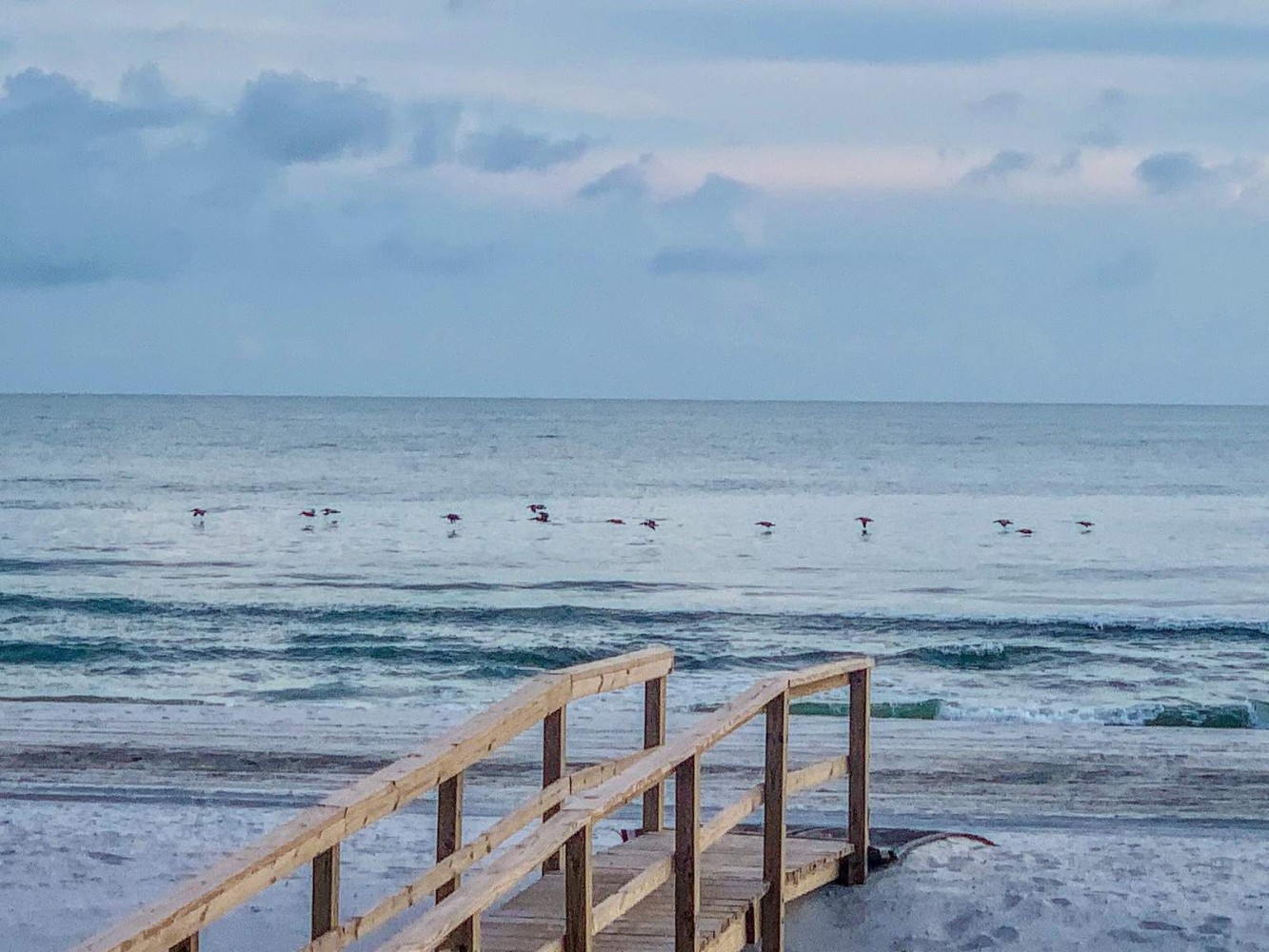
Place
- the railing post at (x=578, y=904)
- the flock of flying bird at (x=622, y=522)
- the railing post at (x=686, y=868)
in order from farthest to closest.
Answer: the flock of flying bird at (x=622, y=522) → the railing post at (x=686, y=868) → the railing post at (x=578, y=904)

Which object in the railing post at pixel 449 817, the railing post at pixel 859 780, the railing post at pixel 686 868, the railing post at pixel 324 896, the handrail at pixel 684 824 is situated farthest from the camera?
the railing post at pixel 859 780

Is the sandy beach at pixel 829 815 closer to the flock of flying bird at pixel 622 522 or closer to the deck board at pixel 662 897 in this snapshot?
the deck board at pixel 662 897

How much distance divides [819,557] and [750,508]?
50.7 feet

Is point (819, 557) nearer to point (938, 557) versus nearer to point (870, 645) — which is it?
point (938, 557)

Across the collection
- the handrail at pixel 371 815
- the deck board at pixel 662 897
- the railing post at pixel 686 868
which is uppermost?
the handrail at pixel 371 815

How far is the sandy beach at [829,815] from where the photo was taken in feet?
22.5

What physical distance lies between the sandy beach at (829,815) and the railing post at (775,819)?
45 centimetres

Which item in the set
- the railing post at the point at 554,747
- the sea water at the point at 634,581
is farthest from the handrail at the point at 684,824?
the sea water at the point at 634,581

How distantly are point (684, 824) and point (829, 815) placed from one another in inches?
188

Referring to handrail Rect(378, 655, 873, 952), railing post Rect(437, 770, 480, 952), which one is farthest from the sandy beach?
railing post Rect(437, 770, 480, 952)

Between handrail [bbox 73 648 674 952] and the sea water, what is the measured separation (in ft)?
29.8

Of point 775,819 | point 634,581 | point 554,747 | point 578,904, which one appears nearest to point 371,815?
point 578,904

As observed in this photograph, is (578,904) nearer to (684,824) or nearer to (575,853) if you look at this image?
(575,853)

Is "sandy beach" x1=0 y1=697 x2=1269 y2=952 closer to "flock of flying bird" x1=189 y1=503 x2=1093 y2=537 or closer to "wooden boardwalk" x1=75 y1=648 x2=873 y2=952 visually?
"wooden boardwalk" x1=75 y1=648 x2=873 y2=952
